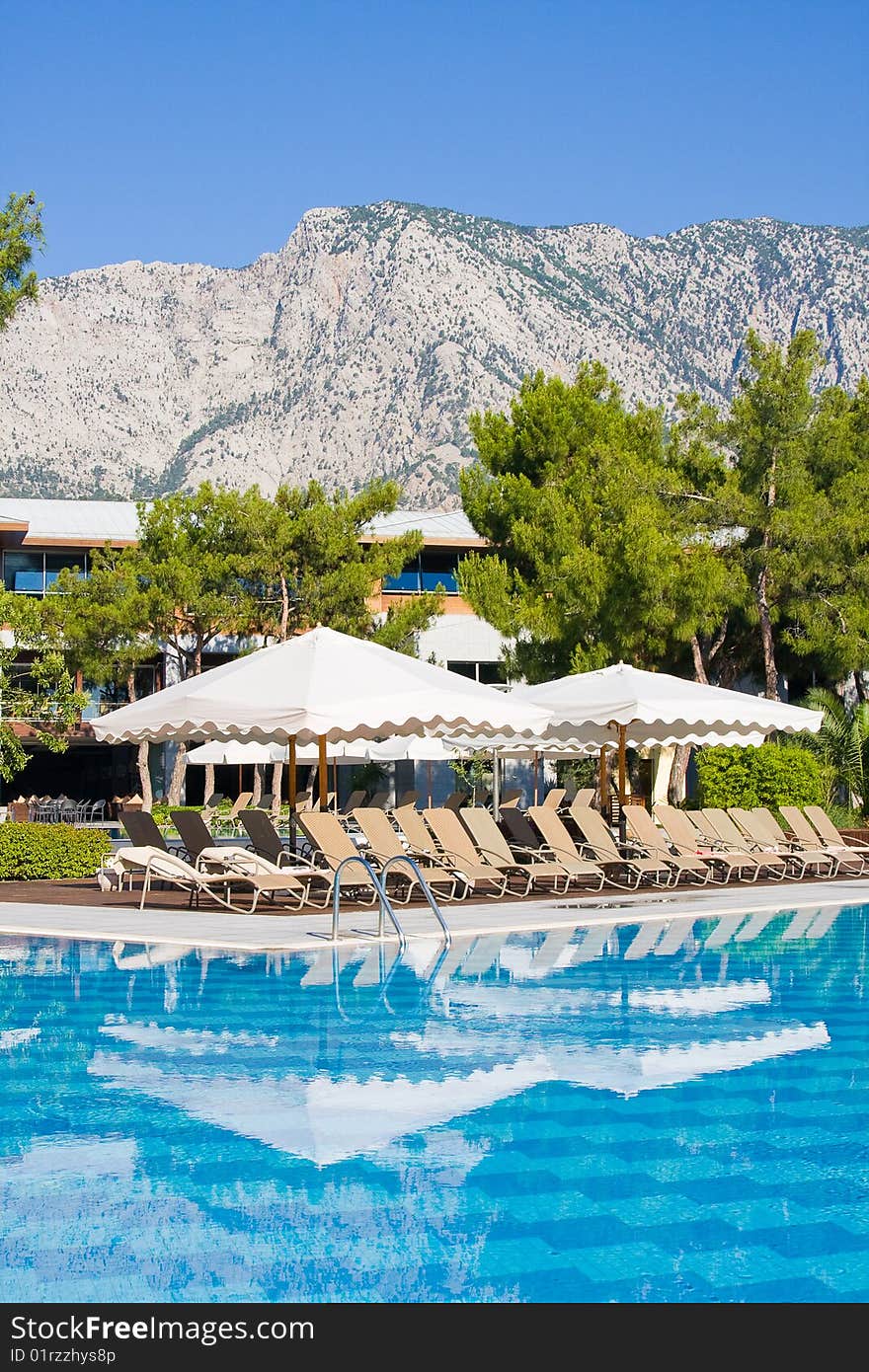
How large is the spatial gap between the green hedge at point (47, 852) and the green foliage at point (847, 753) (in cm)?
1193

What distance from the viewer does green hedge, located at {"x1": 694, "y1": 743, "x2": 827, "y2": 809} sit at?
21.9m

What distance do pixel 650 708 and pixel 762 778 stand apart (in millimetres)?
6803

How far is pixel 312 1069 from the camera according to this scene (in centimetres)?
695

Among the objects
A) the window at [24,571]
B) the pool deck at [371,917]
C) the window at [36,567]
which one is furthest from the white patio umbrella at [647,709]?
the window at [24,571]

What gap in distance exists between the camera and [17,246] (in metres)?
17.9

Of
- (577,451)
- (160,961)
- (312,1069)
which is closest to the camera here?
(312,1069)

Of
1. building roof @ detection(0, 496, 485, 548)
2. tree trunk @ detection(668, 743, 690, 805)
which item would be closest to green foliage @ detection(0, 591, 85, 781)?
tree trunk @ detection(668, 743, 690, 805)

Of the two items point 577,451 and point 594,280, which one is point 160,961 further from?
point 594,280

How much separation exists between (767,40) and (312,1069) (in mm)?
20527

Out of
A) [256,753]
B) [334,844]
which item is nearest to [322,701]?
[334,844]

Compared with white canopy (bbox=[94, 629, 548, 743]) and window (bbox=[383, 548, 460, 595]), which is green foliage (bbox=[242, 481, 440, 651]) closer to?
window (bbox=[383, 548, 460, 595])

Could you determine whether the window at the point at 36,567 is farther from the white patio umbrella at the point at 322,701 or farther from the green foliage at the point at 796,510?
the white patio umbrella at the point at 322,701

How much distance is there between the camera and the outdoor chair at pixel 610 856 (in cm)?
1609
